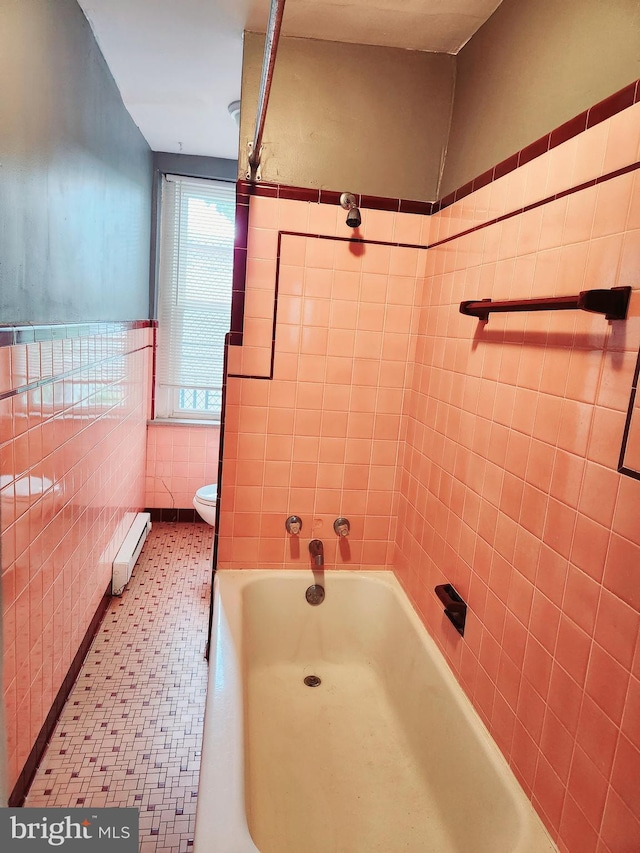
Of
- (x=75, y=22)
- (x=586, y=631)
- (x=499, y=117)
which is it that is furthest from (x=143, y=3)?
(x=586, y=631)

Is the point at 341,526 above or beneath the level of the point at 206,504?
above

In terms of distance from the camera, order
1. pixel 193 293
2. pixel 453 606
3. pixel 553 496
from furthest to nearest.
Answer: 1. pixel 193 293
2. pixel 453 606
3. pixel 553 496

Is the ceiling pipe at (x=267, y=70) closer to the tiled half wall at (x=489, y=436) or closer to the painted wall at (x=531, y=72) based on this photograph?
the tiled half wall at (x=489, y=436)

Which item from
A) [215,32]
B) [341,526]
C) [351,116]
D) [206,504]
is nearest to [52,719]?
[341,526]

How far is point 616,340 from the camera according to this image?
3.17 feet

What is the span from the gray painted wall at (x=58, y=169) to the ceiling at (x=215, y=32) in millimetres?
110

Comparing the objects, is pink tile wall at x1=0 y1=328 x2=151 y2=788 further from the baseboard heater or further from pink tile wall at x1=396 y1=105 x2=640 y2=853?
pink tile wall at x1=396 y1=105 x2=640 y2=853

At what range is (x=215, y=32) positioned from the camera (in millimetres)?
1914

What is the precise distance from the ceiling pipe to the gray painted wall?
0.65m

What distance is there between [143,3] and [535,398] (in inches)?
75.6

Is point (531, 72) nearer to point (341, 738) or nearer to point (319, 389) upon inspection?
point (319, 389)

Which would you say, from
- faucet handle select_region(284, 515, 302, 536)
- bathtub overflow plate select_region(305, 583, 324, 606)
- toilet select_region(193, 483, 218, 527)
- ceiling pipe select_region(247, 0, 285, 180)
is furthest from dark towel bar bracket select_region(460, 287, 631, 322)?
toilet select_region(193, 483, 218, 527)

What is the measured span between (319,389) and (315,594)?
832 millimetres

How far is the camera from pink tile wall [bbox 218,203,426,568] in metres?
1.90
